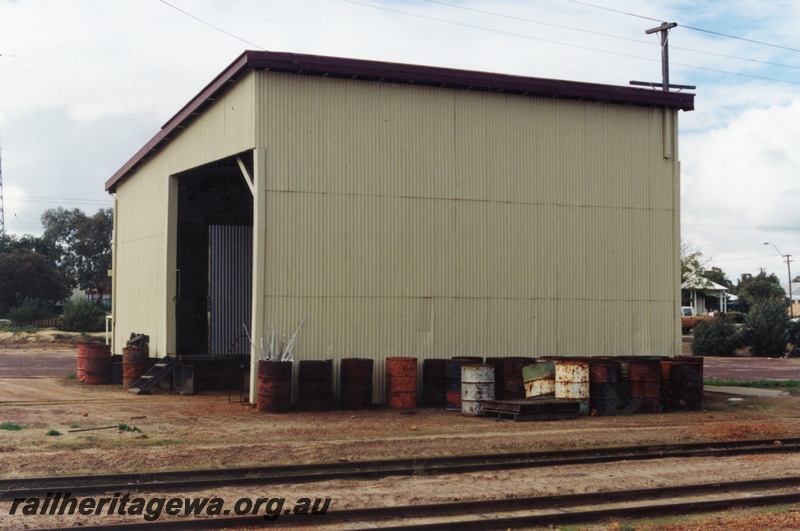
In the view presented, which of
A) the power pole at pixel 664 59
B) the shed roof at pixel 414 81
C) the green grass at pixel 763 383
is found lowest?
the green grass at pixel 763 383

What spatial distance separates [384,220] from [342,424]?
5529 millimetres

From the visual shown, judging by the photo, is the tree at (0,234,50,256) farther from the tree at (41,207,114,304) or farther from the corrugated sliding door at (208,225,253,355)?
the corrugated sliding door at (208,225,253,355)


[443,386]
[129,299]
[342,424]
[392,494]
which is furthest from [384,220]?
[129,299]

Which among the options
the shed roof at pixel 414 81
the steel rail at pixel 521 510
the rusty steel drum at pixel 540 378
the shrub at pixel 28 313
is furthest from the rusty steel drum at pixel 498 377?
the shrub at pixel 28 313

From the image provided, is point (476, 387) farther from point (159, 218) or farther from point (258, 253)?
point (159, 218)

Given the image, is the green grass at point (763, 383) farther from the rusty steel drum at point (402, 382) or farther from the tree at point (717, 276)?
the tree at point (717, 276)

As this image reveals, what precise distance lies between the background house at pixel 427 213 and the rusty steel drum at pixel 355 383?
753 millimetres

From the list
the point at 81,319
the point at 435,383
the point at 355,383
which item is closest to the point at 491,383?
the point at 435,383

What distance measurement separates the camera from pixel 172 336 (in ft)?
79.5

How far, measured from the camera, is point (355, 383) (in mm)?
18969

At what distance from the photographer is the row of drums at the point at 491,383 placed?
1841cm

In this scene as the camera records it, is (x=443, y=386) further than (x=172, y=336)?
No

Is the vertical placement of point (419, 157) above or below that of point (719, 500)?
above

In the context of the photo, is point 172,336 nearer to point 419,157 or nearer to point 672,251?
point 419,157
